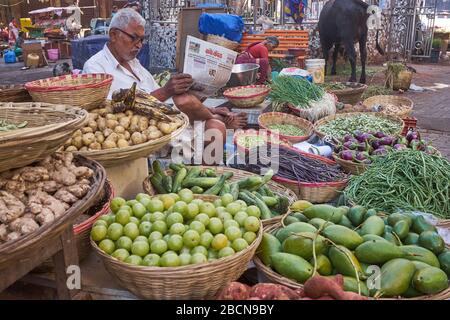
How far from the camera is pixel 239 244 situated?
186cm

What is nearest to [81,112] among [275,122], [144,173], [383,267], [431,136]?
[144,173]

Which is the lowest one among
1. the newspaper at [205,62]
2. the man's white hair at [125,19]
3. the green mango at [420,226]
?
the green mango at [420,226]

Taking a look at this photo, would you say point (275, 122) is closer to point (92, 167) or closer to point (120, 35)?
point (120, 35)

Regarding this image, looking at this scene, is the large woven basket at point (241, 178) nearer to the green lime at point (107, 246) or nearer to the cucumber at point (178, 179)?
the cucumber at point (178, 179)

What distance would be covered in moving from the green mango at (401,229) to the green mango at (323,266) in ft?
1.52

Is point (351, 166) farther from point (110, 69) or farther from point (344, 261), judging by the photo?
point (110, 69)

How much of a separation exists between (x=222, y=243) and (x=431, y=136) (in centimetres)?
577

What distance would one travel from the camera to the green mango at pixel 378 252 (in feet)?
6.17

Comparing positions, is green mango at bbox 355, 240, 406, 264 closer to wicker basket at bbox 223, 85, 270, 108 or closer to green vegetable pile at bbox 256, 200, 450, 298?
green vegetable pile at bbox 256, 200, 450, 298

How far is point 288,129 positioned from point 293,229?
2.87 metres

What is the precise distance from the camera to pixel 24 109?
2.10m

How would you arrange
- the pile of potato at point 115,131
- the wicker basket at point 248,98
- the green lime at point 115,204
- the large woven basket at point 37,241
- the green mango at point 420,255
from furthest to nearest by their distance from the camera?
the wicker basket at point 248,98 → the pile of potato at point 115,131 → the green lime at point 115,204 → the green mango at point 420,255 → the large woven basket at point 37,241

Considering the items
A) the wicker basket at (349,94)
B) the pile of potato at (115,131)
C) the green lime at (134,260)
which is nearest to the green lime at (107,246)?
the green lime at (134,260)
